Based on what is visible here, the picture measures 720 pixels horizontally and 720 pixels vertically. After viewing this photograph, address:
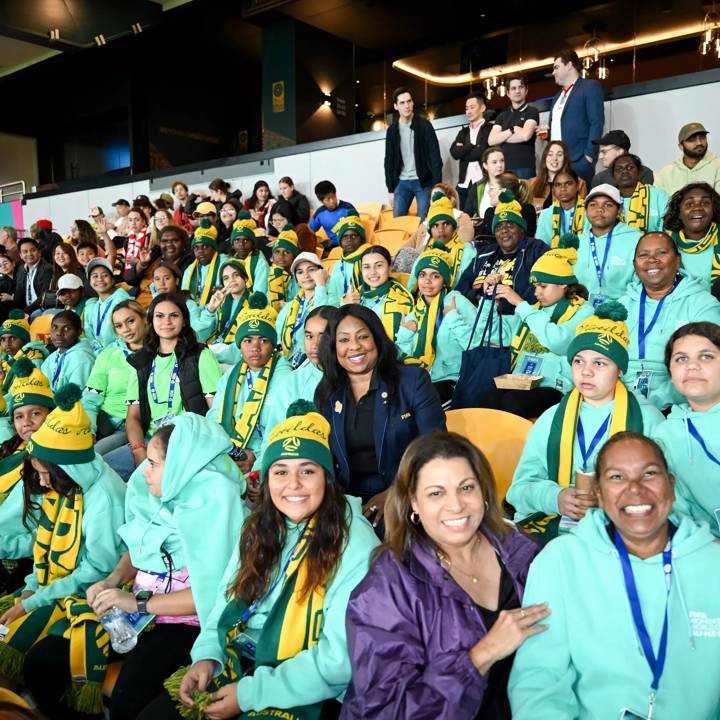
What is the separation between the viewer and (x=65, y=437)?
8.63 ft

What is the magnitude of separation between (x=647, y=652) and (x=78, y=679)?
5.67 feet

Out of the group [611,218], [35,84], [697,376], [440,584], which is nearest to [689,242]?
A: [611,218]

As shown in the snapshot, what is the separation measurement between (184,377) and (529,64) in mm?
10194

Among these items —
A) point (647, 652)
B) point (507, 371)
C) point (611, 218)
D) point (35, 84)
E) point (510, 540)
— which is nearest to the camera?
point (647, 652)

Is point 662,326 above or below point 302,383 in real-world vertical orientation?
above

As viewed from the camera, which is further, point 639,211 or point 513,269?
point 639,211

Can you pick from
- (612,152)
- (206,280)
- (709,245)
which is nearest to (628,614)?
(709,245)

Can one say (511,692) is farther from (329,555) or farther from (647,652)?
(329,555)

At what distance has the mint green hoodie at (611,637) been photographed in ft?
4.97

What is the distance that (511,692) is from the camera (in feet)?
5.32

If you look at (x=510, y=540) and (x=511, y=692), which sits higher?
(x=510, y=540)

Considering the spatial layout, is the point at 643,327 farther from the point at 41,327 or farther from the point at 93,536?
the point at 41,327

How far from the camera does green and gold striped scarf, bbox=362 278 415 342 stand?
4840 mm

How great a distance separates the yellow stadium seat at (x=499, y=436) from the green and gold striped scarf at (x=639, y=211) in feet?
9.09
